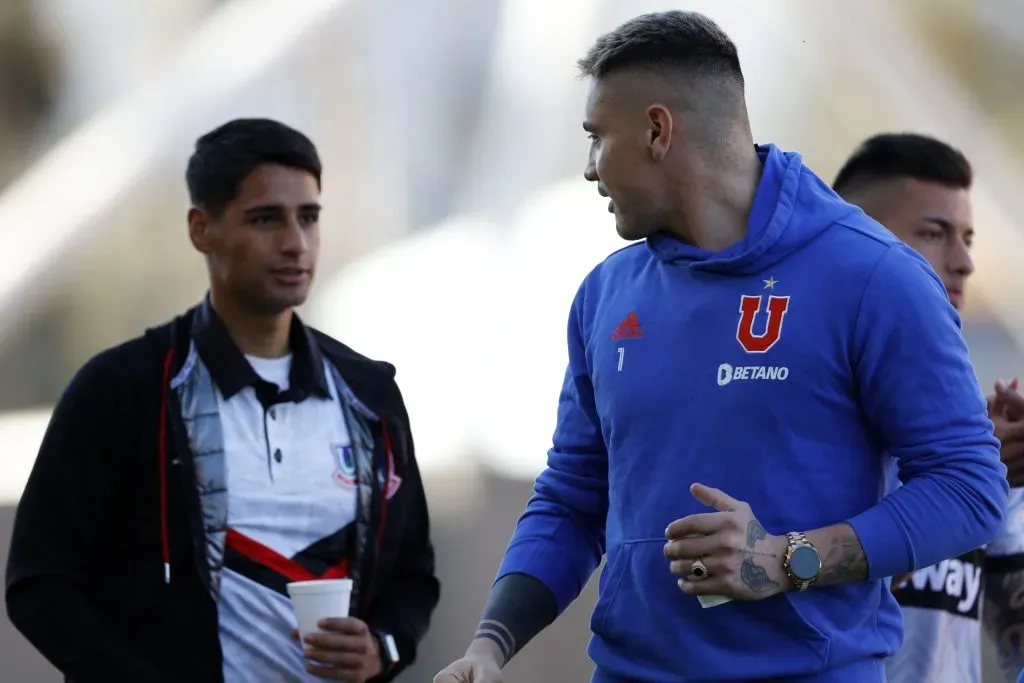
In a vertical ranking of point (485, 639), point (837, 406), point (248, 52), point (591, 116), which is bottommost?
point (485, 639)

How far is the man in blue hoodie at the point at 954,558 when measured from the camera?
2650 mm

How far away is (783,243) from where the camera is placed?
1909 mm

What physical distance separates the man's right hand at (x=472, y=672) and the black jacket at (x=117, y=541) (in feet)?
3.22

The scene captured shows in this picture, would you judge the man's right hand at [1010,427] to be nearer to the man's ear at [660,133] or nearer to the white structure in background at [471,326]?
the man's ear at [660,133]

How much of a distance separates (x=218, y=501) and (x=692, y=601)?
128 cm

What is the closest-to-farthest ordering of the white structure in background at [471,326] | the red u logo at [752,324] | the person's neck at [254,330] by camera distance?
the red u logo at [752,324] → the person's neck at [254,330] → the white structure in background at [471,326]

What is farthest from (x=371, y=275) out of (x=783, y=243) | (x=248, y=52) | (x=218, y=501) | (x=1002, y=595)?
(x=783, y=243)

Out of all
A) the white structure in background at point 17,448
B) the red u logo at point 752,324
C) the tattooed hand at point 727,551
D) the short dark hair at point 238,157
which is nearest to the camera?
the tattooed hand at point 727,551

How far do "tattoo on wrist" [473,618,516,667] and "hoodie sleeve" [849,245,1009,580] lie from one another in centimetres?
56

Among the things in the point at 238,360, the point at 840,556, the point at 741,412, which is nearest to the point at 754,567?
the point at 840,556

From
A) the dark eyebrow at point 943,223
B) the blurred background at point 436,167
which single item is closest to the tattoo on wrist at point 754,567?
the dark eyebrow at point 943,223

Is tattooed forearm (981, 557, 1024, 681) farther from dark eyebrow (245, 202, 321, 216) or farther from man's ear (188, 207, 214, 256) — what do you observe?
man's ear (188, 207, 214, 256)

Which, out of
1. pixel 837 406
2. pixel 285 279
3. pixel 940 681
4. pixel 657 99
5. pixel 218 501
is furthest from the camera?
pixel 285 279

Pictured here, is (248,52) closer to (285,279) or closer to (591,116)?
(285,279)
